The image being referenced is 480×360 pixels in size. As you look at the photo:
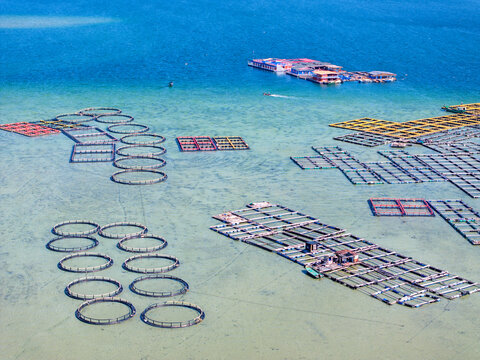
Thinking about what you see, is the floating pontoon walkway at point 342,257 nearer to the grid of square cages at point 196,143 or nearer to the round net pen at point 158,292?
the round net pen at point 158,292

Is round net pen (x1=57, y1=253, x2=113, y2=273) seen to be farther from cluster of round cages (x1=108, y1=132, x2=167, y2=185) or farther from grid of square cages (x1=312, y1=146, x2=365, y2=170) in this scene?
grid of square cages (x1=312, y1=146, x2=365, y2=170)

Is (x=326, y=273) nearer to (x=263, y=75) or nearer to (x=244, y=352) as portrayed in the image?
(x=244, y=352)

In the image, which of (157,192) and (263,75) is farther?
(263,75)

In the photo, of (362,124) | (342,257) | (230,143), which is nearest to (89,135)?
(230,143)

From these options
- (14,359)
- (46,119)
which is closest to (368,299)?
(14,359)

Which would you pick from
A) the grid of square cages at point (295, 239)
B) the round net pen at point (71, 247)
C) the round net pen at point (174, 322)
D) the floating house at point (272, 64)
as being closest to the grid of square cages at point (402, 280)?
the grid of square cages at point (295, 239)

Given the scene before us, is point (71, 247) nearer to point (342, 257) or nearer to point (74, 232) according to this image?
point (74, 232)
